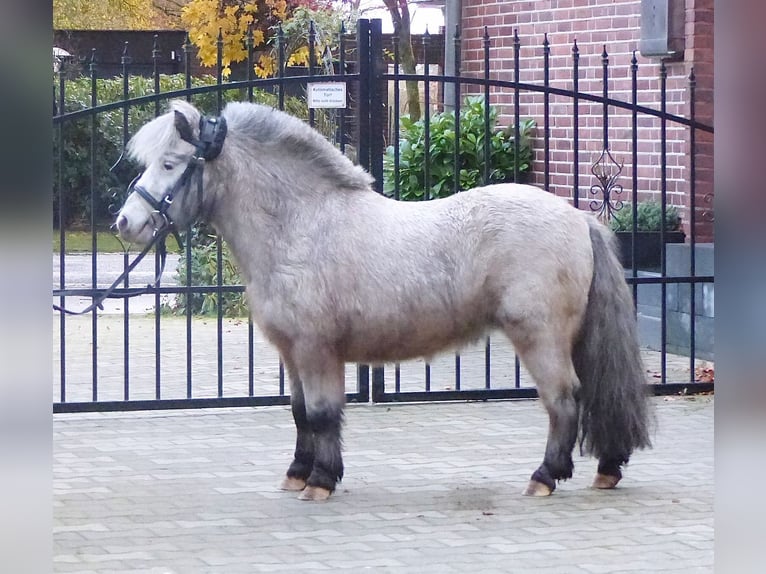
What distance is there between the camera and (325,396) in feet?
18.5

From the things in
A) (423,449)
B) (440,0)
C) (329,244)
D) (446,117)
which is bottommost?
(423,449)

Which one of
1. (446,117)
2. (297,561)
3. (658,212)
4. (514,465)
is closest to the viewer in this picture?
(297,561)

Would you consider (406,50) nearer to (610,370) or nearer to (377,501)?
(610,370)

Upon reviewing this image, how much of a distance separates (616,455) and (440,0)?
15498mm

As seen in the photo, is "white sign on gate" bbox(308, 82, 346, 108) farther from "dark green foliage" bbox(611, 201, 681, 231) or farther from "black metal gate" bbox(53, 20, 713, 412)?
"dark green foliage" bbox(611, 201, 681, 231)

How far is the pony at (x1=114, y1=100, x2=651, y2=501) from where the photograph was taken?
5656 millimetres

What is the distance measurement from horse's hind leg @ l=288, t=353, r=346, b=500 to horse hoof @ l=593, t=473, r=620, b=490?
1311mm

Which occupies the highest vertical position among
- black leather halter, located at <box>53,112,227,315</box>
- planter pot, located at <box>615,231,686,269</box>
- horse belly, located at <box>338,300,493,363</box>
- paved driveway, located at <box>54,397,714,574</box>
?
black leather halter, located at <box>53,112,227,315</box>

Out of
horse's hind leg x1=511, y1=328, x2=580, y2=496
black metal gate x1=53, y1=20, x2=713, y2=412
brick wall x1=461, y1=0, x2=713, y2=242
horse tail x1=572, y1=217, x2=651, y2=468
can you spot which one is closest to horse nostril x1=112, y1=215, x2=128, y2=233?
black metal gate x1=53, y1=20, x2=713, y2=412

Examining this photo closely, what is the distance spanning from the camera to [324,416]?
18.5 ft

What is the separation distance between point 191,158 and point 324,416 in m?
1.41
